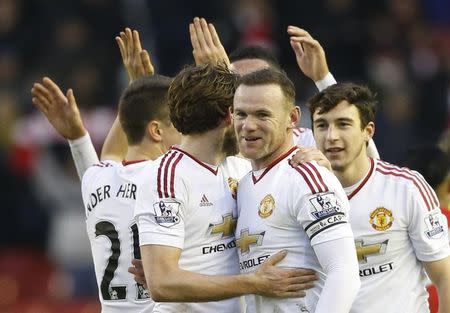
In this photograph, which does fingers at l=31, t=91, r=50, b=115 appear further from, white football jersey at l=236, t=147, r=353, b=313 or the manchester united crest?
white football jersey at l=236, t=147, r=353, b=313

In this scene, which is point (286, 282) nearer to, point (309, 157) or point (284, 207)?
point (284, 207)

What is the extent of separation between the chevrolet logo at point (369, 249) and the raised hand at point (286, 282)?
0.70 meters

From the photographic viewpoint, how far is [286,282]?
599 centimetres

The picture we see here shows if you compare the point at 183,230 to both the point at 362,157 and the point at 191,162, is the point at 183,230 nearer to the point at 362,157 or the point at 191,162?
the point at 191,162

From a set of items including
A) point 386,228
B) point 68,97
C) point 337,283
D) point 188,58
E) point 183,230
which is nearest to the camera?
point 337,283

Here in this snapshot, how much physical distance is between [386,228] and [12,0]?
1072 cm

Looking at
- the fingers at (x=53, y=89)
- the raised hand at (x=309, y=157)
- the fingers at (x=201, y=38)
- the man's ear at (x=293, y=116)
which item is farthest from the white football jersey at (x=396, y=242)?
the fingers at (x=53, y=89)

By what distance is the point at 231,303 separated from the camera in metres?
6.39

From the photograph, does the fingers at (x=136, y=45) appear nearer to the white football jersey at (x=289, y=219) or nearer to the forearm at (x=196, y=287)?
the white football jersey at (x=289, y=219)

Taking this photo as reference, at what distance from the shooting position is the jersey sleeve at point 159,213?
6.08m

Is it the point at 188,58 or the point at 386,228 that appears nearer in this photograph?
the point at 386,228

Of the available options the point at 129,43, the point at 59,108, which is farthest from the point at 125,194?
the point at 129,43

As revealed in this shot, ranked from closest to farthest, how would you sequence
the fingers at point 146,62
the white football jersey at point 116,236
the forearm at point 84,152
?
the white football jersey at point 116,236
the fingers at point 146,62
the forearm at point 84,152

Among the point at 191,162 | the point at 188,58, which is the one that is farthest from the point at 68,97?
the point at 188,58
